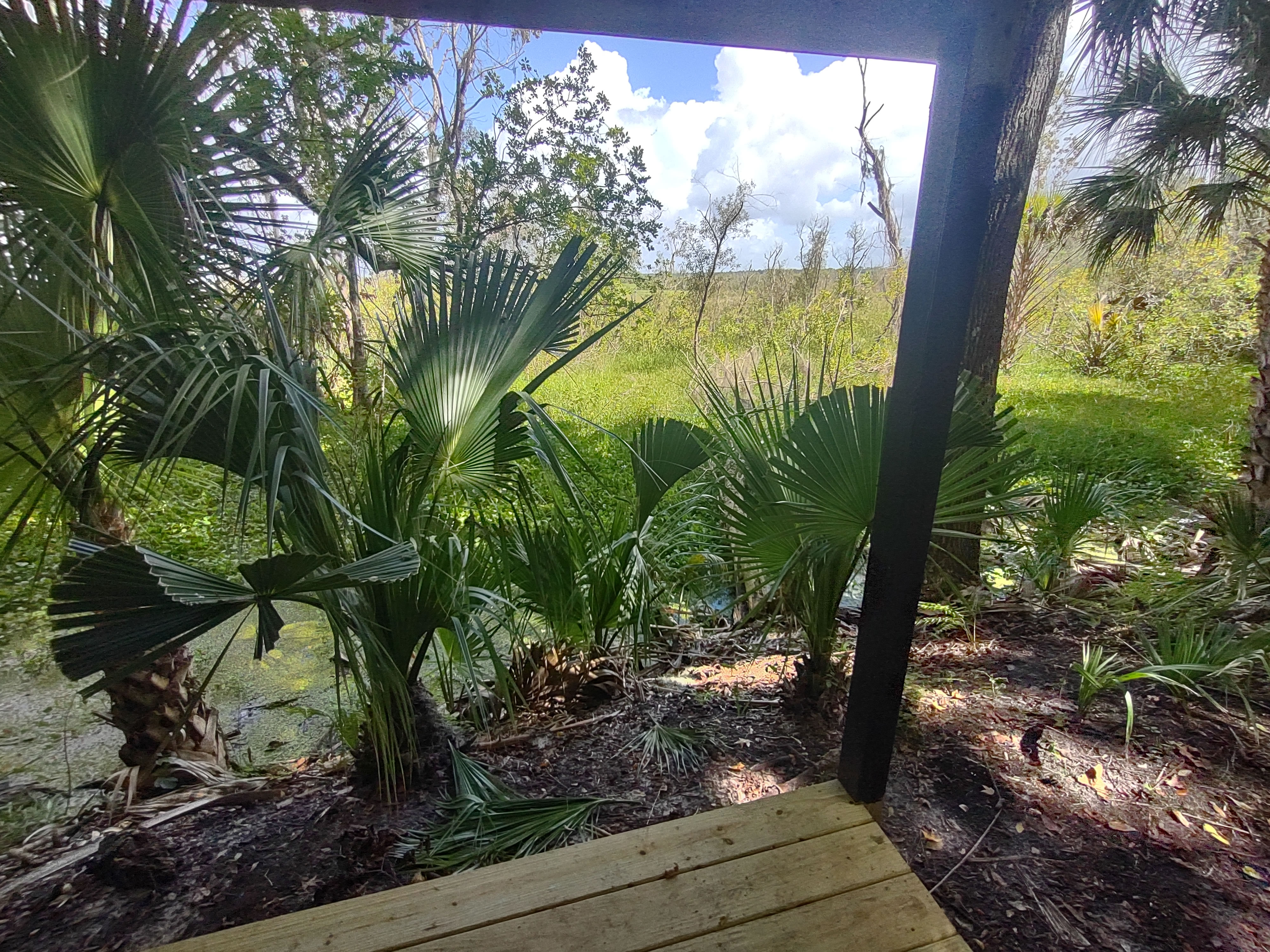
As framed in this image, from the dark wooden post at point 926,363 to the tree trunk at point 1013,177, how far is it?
36.6 inches

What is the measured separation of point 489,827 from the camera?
1.23 m

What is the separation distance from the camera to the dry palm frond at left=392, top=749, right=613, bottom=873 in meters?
1.17

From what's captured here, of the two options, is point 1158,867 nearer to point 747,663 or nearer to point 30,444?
point 747,663

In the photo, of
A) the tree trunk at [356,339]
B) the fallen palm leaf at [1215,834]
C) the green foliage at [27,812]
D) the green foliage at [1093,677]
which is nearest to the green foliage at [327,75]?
the tree trunk at [356,339]

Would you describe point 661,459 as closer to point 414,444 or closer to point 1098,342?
point 414,444

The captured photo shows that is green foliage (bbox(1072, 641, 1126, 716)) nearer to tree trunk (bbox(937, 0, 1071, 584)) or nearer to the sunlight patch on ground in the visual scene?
tree trunk (bbox(937, 0, 1071, 584))

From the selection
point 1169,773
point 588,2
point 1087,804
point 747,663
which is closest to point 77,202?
point 588,2

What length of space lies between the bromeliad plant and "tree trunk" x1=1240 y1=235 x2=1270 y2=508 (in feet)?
5.89

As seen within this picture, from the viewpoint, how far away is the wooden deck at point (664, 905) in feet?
2.74

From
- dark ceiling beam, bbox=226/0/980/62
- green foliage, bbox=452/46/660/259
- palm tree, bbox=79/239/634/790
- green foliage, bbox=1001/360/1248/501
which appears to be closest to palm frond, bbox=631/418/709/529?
palm tree, bbox=79/239/634/790

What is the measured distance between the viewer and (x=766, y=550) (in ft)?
4.54

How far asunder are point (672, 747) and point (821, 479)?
33.6 inches

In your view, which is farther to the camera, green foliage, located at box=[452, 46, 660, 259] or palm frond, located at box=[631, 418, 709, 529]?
green foliage, located at box=[452, 46, 660, 259]

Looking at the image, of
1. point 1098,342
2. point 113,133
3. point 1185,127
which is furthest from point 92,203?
point 1098,342
